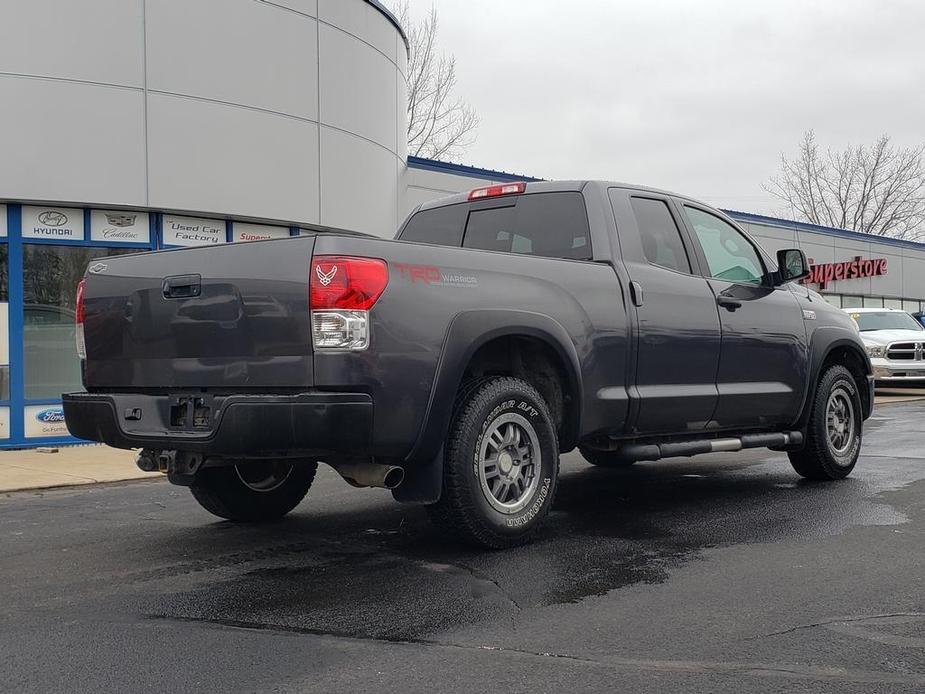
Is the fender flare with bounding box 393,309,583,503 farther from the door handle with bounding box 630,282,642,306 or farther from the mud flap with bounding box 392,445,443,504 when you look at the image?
the door handle with bounding box 630,282,642,306

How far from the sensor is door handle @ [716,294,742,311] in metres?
6.65

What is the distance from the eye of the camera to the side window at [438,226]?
6.89 meters

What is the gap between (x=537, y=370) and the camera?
18.5 feet

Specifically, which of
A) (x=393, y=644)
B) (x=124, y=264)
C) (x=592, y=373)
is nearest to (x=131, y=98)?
(x=124, y=264)

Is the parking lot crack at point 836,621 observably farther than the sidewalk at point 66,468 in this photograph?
No

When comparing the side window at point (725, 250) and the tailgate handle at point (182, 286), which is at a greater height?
the side window at point (725, 250)

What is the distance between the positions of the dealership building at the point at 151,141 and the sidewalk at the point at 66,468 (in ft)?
2.74

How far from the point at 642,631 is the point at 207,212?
10.3 m

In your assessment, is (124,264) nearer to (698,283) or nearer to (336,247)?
(336,247)

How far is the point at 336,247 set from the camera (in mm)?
4551

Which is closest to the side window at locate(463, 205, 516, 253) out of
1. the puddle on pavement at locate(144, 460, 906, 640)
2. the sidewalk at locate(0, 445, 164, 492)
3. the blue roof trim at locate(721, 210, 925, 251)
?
the puddle on pavement at locate(144, 460, 906, 640)

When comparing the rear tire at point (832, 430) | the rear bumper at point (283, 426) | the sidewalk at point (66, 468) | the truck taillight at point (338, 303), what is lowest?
the sidewalk at point (66, 468)

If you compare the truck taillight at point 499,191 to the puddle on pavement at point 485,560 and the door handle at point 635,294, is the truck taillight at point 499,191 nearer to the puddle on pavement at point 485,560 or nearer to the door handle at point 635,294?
the door handle at point 635,294

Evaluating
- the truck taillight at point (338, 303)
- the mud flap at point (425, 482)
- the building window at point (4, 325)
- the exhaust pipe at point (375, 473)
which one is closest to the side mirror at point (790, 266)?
the mud flap at point (425, 482)
